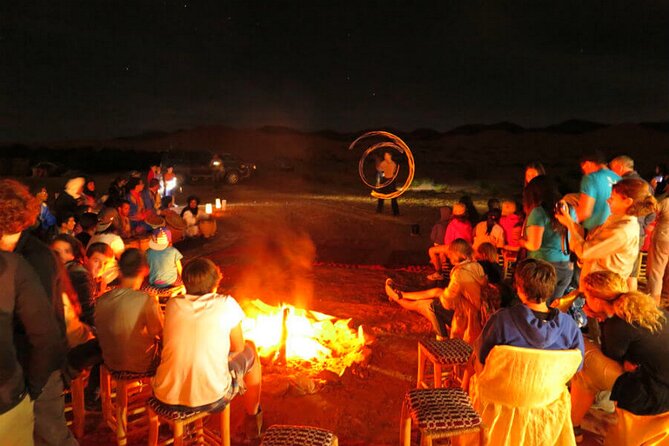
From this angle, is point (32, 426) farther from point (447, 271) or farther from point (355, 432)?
point (447, 271)

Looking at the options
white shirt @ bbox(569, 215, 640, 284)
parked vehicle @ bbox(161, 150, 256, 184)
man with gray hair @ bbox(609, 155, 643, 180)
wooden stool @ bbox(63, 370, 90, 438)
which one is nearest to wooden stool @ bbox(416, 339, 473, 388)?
white shirt @ bbox(569, 215, 640, 284)

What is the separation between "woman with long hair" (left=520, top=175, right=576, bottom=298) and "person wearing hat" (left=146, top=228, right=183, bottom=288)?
151 inches

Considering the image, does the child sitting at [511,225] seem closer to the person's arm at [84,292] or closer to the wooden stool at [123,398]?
the wooden stool at [123,398]

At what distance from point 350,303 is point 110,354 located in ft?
12.6

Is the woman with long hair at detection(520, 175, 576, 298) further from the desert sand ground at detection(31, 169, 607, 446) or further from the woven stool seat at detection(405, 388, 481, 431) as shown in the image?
the woven stool seat at detection(405, 388, 481, 431)

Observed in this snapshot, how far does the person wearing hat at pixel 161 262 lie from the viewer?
5.48 metres

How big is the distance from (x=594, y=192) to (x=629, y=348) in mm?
2344

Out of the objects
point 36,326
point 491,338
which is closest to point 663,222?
point 491,338

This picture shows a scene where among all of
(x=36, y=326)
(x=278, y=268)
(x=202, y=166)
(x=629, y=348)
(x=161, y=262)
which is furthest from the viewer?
(x=202, y=166)

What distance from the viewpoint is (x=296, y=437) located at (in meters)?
2.62

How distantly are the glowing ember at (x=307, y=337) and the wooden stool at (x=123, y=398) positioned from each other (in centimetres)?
141

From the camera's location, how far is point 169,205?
41.4 ft

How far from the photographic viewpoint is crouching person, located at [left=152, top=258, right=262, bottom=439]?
2.93m

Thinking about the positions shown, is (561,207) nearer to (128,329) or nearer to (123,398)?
(128,329)
